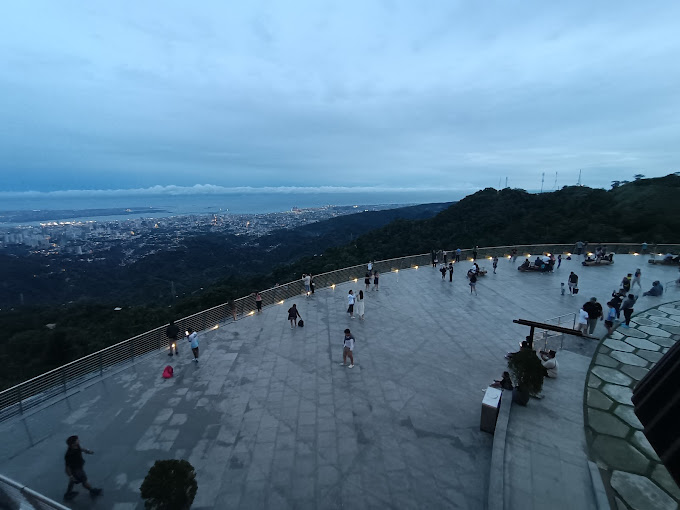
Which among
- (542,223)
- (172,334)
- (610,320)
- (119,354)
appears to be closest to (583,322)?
(610,320)

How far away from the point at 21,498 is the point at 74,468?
1.77m

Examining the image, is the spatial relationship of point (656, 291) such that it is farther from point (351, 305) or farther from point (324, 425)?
point (324, 425)

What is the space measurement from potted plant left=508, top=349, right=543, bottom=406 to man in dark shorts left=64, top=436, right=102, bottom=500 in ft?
28.6

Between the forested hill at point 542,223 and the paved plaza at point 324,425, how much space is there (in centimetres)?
2145

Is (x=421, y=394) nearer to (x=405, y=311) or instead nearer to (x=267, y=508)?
(x=267, y=508)

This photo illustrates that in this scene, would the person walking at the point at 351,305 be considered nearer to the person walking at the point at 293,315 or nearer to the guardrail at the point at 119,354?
the person walking at the point at 293,315

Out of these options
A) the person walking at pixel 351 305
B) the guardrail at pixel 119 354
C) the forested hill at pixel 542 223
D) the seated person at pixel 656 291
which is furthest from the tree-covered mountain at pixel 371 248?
the seated person at pixel 656 291

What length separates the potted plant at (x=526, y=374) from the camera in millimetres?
7156

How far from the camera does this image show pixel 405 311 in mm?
14930

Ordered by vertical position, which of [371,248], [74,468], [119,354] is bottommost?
[371,248]

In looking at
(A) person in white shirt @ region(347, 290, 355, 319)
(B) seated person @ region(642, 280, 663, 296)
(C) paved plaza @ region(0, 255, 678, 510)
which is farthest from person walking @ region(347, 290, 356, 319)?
(B) seated person @ region(642, 280, 663, 296)

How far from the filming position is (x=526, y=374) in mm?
7188

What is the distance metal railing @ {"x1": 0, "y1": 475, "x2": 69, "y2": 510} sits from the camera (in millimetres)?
4012

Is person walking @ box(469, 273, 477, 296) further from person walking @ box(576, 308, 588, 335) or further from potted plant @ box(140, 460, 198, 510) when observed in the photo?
potted plant @ box(140, 460, 198, 510)
